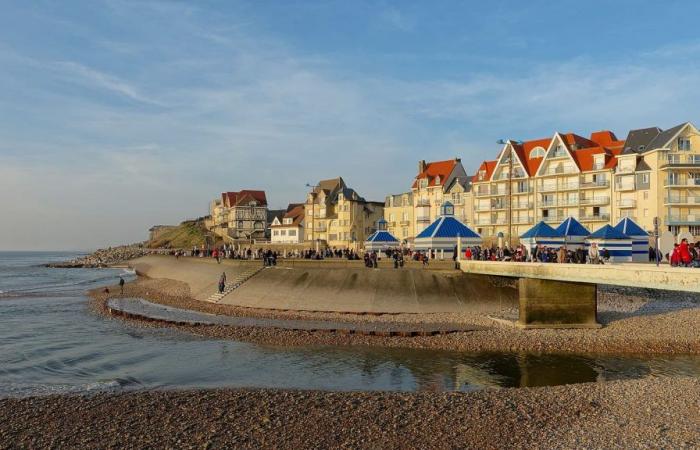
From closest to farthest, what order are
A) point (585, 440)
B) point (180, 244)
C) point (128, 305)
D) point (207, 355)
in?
point (585, 440) → point (207, 355) → point (128, 305) → point (180, 244)

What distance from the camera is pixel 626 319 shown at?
→ 116 ft

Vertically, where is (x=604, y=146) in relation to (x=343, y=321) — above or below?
above

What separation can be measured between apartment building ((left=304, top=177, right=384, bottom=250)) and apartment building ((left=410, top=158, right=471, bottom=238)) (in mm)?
12772

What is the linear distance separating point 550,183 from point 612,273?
59.0 metres

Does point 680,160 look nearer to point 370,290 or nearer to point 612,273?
point 370,290

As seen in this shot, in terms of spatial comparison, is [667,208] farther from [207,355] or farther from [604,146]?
[207,355]

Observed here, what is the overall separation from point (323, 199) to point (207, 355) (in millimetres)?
88960

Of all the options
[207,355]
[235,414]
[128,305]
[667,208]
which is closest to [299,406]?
[235,414]

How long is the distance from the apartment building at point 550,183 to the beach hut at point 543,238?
28.3 m

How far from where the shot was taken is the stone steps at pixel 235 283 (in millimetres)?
48159

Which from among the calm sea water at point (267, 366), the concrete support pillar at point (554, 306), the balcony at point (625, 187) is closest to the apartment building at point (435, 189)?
the balcony at point (625, 187)

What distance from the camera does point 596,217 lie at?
77.1 metres

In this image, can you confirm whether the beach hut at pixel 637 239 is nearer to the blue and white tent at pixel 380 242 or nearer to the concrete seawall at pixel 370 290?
the concrete seawall at pixel 370 290

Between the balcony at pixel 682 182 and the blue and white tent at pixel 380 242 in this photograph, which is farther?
the balcony at pixel 682 182
